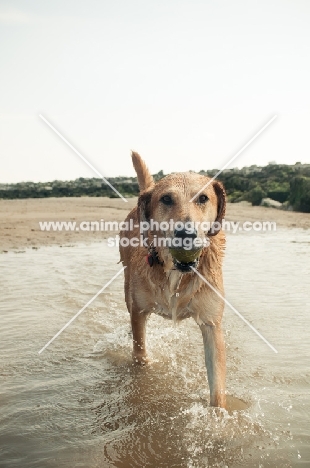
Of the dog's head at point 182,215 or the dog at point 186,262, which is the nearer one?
the dog's head at point 182,215

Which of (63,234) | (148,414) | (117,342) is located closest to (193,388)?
(148,414)

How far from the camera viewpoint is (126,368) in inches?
190

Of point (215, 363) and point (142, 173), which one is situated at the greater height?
point (142, 173)

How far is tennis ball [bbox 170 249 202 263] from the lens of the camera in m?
3.71

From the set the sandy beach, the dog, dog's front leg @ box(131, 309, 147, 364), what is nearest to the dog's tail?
the dog

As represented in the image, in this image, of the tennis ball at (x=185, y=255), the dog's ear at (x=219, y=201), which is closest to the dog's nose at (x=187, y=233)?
the tennis ball at (x=185, y=255)

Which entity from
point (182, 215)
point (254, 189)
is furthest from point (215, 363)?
point (254, 189)

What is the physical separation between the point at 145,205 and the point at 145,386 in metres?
1.57

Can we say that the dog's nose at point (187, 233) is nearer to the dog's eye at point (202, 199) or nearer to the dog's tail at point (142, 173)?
the dog's eye at point (202, 199)

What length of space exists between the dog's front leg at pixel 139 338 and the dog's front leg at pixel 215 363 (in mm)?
775

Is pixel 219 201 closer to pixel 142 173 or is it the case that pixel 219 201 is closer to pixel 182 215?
pixel 182 215

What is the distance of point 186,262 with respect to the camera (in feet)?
12.6

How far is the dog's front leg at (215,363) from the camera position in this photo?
3.94 m

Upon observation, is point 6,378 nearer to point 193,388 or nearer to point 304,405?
point 193,388
